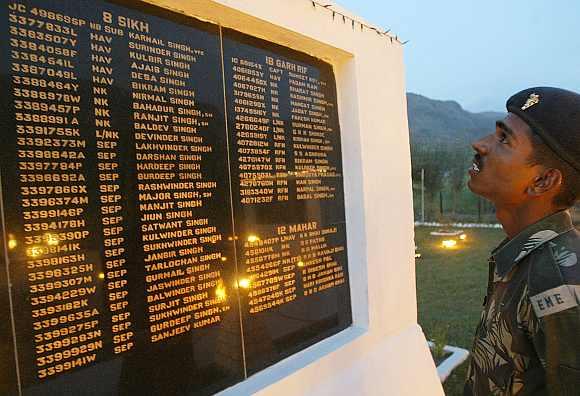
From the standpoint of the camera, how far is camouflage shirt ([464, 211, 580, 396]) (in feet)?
3.79

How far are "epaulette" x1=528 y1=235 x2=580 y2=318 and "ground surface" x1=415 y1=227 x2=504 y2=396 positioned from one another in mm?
3110

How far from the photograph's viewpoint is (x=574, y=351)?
113cm

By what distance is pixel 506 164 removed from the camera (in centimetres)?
159

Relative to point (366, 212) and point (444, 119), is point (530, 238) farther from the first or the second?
point (444, 119)

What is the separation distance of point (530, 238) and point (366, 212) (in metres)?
1.27

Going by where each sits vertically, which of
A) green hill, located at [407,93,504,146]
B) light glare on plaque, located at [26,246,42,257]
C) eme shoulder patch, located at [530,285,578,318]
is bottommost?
eme shoulder patch, located at [530,285,578,318]

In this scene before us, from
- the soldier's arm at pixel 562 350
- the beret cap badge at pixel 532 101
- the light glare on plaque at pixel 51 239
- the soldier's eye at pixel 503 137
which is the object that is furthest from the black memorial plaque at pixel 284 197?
the soldier's arm at pixel 562 350

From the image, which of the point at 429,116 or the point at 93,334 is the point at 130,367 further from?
the point at 429,116

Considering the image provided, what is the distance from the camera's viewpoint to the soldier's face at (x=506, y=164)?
1.55 metres

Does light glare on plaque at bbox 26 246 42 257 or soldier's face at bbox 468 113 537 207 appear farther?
soldier's face at bbox 468 113 537 207

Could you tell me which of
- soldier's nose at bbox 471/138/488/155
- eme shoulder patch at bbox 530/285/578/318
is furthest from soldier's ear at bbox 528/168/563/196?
eme shoulder patch at bbox 530/285/578/318

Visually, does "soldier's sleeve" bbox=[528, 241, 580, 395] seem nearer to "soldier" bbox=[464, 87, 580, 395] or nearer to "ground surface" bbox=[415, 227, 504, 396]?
"soldier" bbox=[464, 87, 580, 395]

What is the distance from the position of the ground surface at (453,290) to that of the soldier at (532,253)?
113 inches

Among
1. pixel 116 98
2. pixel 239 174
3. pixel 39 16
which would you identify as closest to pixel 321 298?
pixel 239 174
